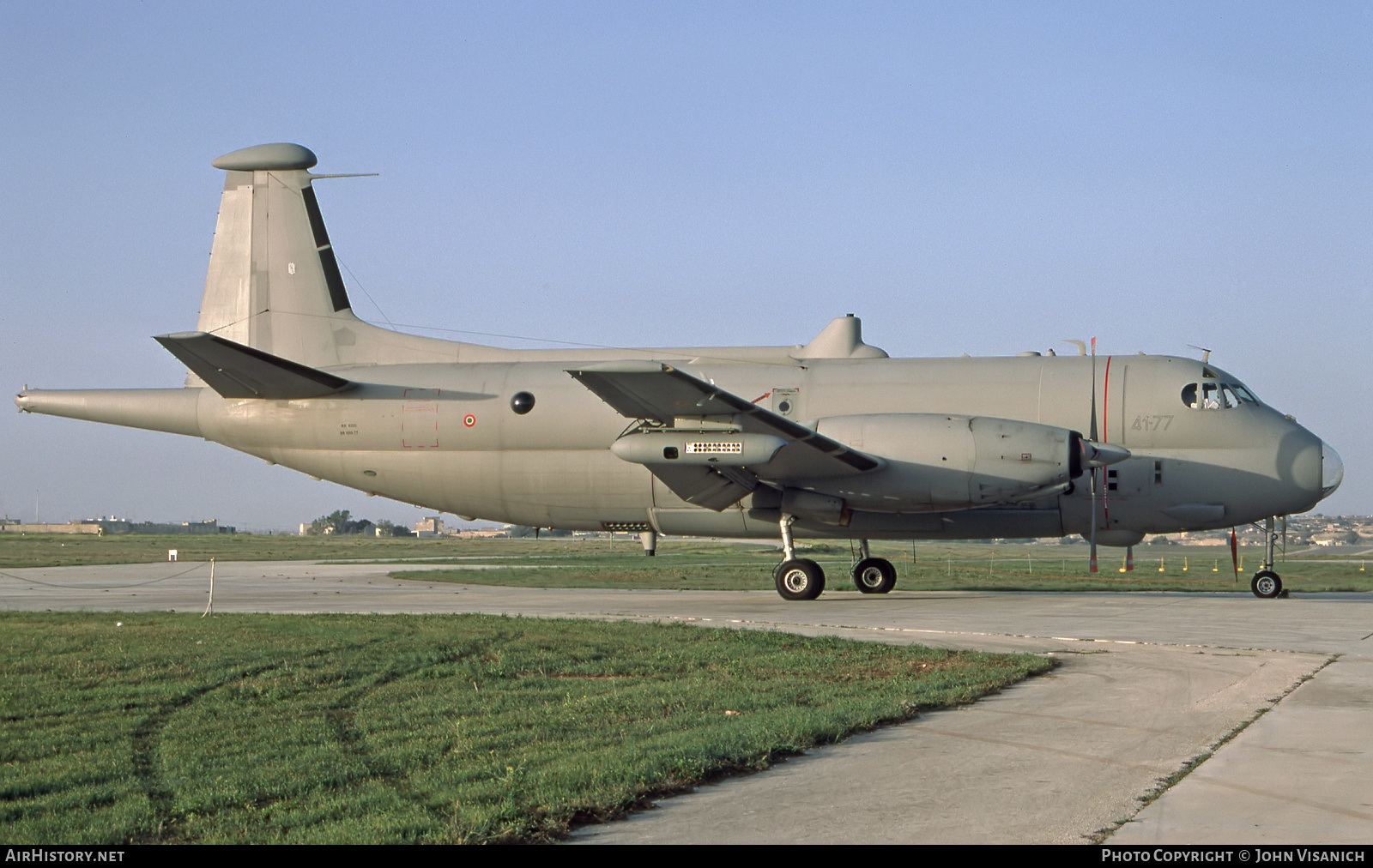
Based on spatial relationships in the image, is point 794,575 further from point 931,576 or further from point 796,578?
point 931,576

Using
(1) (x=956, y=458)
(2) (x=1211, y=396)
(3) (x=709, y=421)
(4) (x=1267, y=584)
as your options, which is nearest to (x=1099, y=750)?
(1) (x=956, y=458)

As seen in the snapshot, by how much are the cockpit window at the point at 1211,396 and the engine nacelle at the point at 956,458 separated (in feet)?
9.52

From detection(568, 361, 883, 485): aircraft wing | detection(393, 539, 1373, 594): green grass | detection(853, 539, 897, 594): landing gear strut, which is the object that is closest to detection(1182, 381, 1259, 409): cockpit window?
detection(568, 361, 883, 485): aircraft wing

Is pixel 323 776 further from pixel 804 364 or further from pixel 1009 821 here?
pixel 804 364

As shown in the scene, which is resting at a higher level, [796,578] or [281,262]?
[281,262]

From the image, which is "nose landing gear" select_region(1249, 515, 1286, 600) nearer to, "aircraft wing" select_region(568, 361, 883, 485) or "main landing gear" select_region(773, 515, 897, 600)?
"aircraft wing" select_region(568, 361, 883, 485)

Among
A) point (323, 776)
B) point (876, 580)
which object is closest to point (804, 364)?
point (876, 580)

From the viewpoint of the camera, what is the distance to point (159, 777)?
6.92m

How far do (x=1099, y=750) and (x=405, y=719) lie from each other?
5093mm

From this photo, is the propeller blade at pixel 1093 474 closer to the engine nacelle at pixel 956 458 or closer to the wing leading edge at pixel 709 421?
the engine nacelle at pixel 956 458

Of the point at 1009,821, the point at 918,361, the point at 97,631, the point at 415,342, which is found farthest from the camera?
the point at 415,342

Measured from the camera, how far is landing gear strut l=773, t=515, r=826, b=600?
853 inches

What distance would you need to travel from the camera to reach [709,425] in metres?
20.5
